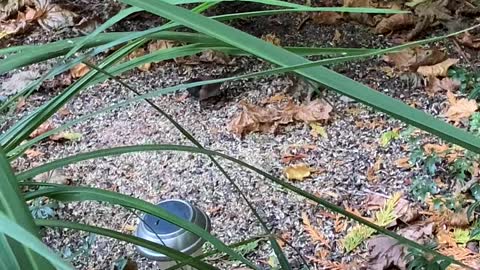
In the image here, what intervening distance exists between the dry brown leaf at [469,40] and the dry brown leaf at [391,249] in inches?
26.7

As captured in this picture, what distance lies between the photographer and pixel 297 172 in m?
1.77

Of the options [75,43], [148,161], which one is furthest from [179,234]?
[148,161]

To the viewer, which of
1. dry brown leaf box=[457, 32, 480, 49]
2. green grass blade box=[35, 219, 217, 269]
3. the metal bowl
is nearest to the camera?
green grass blade box=[35, 219, 217, 269]

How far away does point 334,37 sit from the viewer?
85.4 inches

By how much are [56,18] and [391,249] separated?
1358 mm

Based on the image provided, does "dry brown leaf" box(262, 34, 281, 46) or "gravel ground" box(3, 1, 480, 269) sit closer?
"gravel ground" box(3, 1, 480, 269)

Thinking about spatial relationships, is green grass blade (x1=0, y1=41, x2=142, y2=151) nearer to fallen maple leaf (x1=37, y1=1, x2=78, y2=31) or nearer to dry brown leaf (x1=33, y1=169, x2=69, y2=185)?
dry brown leaf (x1=33, y1=169, x2=69, y2=185)

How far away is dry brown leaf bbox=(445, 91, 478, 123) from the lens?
1852 millimetres

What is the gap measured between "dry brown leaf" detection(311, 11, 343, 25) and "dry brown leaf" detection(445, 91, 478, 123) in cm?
50

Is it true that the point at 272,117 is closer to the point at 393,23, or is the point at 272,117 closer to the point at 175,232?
the point at 393,23

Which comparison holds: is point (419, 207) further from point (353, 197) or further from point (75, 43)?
point (75, 43)

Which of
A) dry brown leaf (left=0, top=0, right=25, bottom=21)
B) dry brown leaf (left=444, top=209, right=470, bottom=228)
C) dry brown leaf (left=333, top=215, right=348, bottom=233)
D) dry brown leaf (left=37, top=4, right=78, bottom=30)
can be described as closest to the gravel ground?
dry brown leaf (left=333, top=215, right=348, bottom=233)

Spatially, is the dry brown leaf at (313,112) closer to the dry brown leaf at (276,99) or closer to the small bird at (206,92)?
the dry brown leaf at (276,99)

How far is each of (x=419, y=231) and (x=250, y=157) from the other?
45cm
